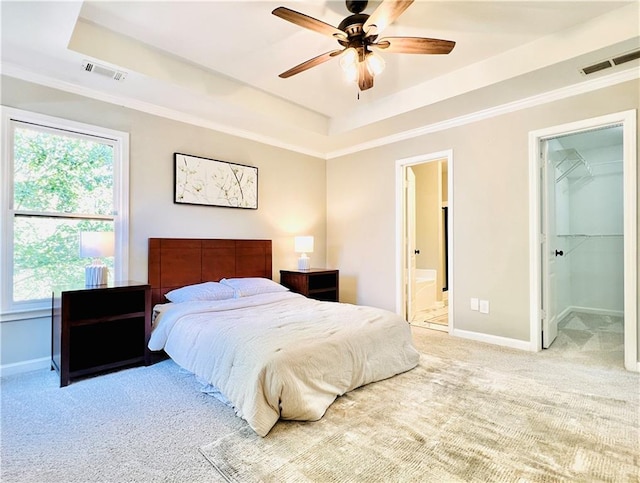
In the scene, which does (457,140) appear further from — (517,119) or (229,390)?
(229,390)

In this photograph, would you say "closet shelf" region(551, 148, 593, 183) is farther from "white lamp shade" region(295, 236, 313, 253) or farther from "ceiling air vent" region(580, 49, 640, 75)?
"white lamp shade" region(295, 236, 313, 253)

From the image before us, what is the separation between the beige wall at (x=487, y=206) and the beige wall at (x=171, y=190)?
3.31 feet

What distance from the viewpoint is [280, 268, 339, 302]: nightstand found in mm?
4225

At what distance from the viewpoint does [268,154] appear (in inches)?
178

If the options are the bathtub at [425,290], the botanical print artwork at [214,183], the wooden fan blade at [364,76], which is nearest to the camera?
the wooden fan blade at [364,76]

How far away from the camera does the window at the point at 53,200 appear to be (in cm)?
273

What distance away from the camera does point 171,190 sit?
3598 mm

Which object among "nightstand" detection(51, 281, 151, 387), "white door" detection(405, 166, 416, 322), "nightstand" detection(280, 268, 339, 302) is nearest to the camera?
"nightstand" detection(51, 281, 151, 387)

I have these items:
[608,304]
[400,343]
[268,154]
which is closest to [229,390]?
[400,343]

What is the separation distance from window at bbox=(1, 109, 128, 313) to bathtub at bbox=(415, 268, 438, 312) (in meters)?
3.99

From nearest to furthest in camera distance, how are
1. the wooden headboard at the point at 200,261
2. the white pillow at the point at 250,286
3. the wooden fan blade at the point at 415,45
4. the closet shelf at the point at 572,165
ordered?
the wooden fan blade at the point at 415,45, the wooden headboard at the point at 200,261, the white pillow at the point at 250,286, the closet shelf at the point at 572,165

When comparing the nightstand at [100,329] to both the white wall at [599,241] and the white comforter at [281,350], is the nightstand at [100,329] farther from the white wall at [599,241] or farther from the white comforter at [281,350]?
the white wall at [599,241]

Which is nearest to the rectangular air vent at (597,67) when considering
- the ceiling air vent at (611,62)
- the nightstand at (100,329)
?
the ceiling air vent at (611,62)

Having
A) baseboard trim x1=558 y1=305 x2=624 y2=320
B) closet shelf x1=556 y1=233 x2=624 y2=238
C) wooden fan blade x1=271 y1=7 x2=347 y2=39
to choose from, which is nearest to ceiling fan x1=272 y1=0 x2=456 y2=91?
wooden fan blade x1=271 y1=7 x2=347 y2=39
